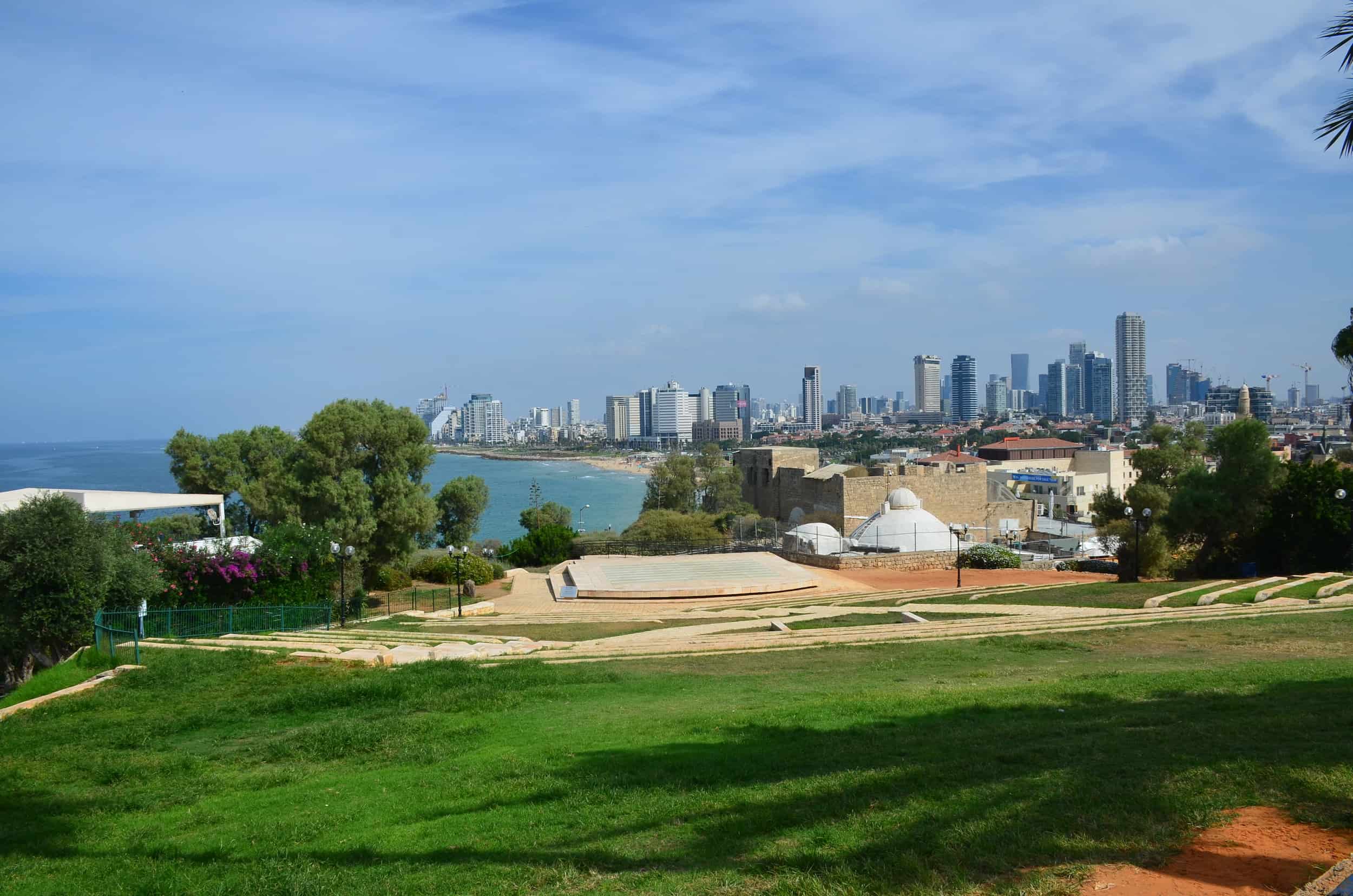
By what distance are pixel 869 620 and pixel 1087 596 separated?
19.3ft

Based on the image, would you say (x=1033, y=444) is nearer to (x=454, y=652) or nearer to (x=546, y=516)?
(x=546, y=516)

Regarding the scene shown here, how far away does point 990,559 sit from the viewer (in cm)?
3438

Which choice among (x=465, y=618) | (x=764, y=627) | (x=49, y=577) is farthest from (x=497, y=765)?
(x=465, y=618)

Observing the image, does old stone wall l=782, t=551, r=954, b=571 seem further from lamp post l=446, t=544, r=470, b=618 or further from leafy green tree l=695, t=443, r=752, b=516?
leafy green tree l=695, t=443, r=752, b=516

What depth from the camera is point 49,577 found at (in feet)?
53.4

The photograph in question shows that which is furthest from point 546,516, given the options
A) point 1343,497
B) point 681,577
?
point 1343,497

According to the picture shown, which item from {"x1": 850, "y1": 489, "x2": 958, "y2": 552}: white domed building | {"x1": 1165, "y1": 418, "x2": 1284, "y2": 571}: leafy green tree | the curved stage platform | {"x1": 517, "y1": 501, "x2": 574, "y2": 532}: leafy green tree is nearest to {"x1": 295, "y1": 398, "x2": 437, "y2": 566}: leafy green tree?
the curved stage platform

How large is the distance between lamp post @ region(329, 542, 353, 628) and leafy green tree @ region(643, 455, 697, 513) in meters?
31.6

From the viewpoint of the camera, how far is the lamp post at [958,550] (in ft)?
96.7

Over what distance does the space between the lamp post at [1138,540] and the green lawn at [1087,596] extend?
2561 millimetres

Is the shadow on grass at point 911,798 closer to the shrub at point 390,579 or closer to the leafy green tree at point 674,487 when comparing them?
the shrub at point 390,579

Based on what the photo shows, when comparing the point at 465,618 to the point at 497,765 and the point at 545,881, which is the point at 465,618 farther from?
the point at 545,881

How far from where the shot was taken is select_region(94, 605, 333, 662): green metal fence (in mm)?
16764

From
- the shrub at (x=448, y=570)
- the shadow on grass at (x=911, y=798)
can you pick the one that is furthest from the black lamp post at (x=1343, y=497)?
the shrub at (x=448, y=570)
